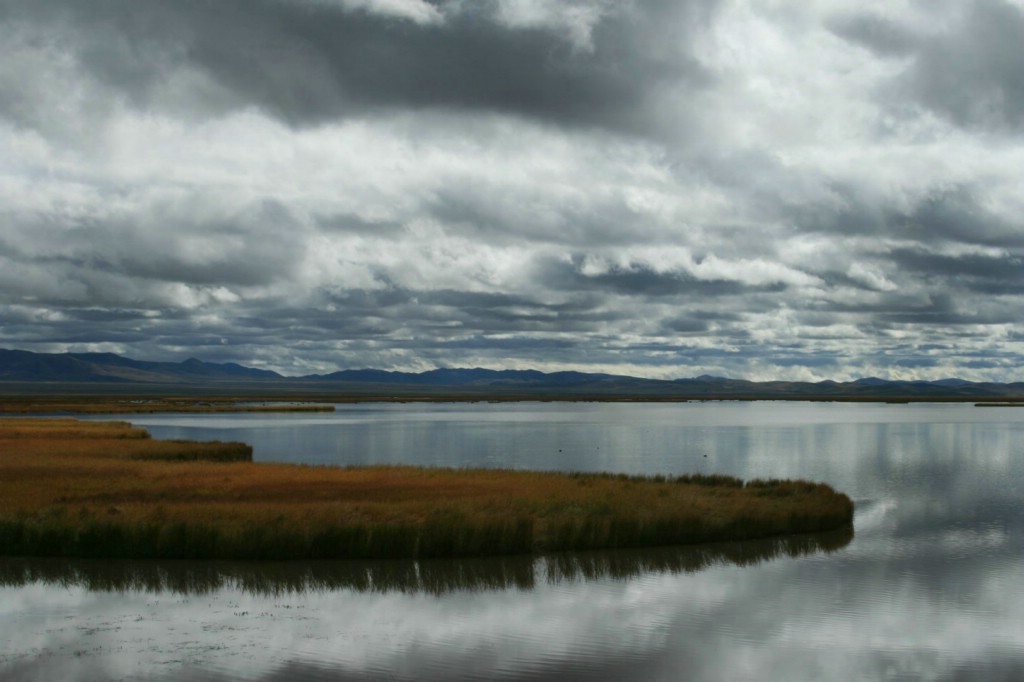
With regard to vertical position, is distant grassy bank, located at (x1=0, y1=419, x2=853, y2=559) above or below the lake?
above

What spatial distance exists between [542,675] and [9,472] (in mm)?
34168

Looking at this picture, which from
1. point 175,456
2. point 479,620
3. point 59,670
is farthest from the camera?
point 175,456

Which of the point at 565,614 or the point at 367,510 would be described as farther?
the point at 367,510

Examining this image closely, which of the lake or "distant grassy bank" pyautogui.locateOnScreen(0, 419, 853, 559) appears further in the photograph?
"distant grassy bank" pyautogui.locateOnScreen(0, 419, 853, 559)

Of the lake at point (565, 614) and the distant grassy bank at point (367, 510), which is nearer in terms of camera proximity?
the lake at point (565, 614)

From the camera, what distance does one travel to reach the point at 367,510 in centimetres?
3136

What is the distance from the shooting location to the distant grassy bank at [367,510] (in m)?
28.2

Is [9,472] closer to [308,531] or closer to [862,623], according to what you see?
[308,531]

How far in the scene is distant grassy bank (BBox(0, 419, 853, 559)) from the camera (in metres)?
28.2

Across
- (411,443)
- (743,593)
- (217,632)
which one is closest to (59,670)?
(217,632)

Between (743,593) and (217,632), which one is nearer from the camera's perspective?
(217,632)

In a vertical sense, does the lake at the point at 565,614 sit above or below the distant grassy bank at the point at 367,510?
below

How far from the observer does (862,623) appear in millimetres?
21781

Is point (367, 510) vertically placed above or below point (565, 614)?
above
